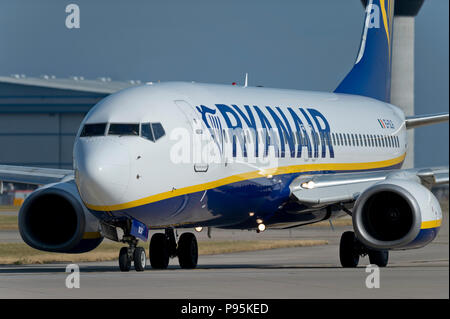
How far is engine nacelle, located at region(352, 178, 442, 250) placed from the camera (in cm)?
2280

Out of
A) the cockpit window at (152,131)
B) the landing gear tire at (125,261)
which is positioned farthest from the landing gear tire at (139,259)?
the cockpit window at (152,131)

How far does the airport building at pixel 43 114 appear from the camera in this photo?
8612cm

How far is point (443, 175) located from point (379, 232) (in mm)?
2651

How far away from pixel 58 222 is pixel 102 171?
17.5 ft

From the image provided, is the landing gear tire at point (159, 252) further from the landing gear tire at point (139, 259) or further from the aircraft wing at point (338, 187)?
the landing gear tire at point (139, 259)

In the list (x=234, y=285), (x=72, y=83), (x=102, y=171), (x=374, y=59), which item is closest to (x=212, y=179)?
(x=102, y=171)

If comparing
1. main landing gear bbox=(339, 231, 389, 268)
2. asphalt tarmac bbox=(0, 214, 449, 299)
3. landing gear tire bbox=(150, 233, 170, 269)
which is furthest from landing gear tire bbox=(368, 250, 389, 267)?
asphalt tarmac bbox=(0, 214, 449, 299)

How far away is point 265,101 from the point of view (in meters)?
27.0

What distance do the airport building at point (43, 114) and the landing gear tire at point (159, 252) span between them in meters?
59.0

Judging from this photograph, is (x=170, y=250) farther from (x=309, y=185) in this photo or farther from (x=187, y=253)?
(x=309, y=185)

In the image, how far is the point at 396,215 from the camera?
23938 mm

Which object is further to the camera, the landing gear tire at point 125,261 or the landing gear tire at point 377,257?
the landing gear tire at point 377,257
